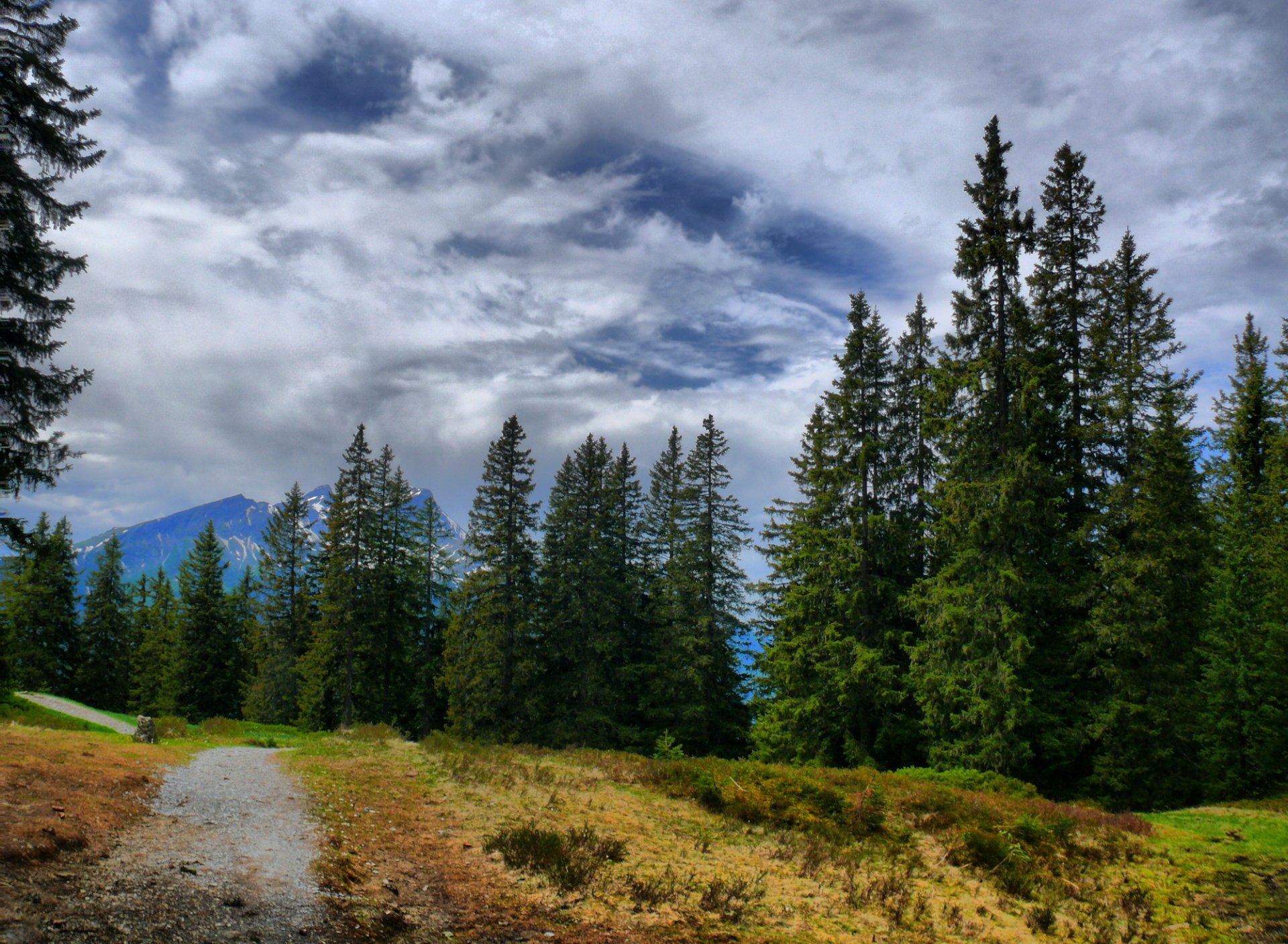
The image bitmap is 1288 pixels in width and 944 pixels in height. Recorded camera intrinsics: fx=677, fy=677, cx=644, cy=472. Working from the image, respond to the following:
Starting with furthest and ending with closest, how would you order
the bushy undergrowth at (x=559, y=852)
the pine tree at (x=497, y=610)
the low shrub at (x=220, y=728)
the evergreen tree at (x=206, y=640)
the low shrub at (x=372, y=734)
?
the evergreen tree at (x=206, y=640) < the pine tree at (x=497, y=610) < the low shrub at (x=220, y=728) < the low shrub at (x=372, y=734) < the bushy undergrowth at (x=559, y=852)

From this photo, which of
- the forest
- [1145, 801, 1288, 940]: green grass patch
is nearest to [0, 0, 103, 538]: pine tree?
the forest

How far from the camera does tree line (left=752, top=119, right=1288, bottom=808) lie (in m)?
21.5

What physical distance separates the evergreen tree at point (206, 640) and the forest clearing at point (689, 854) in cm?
4290

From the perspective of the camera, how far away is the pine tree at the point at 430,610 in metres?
47.8

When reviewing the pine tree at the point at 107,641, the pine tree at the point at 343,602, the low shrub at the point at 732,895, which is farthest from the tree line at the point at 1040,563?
the pine tree at the point at 107,641

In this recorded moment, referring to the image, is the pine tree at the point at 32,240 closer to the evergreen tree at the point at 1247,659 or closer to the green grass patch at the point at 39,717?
the green grass patch at the point at 39,717

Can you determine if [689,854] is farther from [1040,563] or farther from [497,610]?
[497,610]

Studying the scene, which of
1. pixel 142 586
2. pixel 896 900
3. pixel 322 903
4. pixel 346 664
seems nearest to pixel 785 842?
pixel 896 900

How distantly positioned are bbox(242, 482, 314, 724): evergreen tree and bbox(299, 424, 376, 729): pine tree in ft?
13.7

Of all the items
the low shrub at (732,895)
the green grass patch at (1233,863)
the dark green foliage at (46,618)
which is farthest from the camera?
the dark green foliage at (46,618)

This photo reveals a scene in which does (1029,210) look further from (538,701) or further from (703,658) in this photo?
(538,701)

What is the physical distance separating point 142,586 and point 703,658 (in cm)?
6256

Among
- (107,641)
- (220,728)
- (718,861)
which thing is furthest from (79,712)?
(718,861)

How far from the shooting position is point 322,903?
7.38 meters
